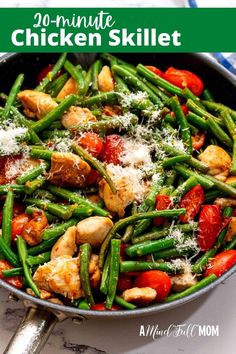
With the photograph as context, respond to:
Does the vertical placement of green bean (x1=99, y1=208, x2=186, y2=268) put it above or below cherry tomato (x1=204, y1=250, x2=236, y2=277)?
above

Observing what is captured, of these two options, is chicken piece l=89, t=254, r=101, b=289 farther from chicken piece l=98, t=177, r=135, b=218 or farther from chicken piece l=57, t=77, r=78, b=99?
chicken piece l=57, t=77, r=78, b=99

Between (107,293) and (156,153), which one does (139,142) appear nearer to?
(156,153)

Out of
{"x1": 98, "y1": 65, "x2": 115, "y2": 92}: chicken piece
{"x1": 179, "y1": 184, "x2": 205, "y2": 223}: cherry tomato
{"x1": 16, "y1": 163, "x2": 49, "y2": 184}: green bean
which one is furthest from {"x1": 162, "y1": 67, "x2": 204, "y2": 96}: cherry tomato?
{"x1": 16, "y1": 163, "x2": 49, "y2": 184}: green bean

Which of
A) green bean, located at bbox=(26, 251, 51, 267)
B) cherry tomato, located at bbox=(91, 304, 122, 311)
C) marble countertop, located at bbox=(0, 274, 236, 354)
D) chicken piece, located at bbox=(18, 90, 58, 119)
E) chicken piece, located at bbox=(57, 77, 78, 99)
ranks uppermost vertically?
chicken piece, located at bbox=(57, 77, 78, 99)

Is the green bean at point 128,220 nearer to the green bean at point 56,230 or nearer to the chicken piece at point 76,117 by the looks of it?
the green bean at point 56,230

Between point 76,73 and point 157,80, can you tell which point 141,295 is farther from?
point 76,73

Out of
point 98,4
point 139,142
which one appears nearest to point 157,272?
point 139,142
